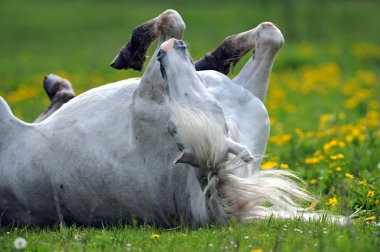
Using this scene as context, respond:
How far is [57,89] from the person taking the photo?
6.27m

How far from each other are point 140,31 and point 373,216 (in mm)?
2127

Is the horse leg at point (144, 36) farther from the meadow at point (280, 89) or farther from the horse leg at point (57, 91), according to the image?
the meadow at point (280, 89)

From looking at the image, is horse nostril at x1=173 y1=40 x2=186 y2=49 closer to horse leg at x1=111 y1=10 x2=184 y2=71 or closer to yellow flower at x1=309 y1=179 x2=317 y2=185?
horse leg at x1=111 y1=10 x2=184 y2=71

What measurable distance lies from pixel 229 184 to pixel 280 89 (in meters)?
8.62

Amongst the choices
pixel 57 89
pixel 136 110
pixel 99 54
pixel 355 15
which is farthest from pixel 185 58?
pixel 355 15

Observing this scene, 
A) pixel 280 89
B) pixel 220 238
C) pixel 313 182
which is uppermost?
pixel 220 238

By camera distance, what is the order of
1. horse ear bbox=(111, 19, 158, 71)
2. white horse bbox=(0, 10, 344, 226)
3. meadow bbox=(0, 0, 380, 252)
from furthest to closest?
horse ear bbox=(111, 19, 158, 71), white horse bbox=(0, 10, 344, 226), meadow bbox=(0, 0, 380, 252)

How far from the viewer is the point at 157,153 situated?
4.43 metres

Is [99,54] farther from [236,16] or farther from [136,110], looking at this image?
[136,110]

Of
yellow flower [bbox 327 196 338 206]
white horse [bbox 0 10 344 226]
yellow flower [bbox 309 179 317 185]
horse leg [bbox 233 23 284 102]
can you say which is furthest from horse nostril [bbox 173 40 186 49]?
yellow flower [bbox 309 179 317 185]

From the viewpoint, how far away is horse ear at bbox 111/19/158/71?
5.21 m

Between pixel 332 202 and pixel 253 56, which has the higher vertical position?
pixel 253 56

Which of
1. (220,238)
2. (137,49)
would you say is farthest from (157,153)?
(137,49)

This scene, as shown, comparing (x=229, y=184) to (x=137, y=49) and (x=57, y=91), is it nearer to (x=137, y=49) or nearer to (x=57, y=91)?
(x=137, y=49)
